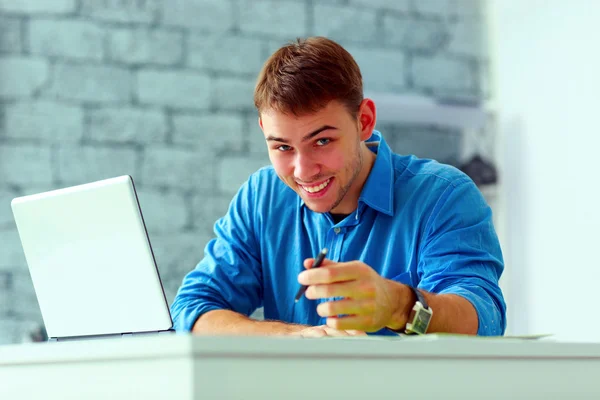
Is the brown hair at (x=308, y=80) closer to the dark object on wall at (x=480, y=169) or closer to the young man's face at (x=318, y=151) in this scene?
the young man's face at (x=318, y=151)

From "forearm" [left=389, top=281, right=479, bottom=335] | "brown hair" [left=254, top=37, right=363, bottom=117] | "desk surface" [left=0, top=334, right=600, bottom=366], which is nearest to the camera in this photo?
"desk surface" [left=0, top=334, right=600, bottom=366]

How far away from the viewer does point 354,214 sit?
1.78 m

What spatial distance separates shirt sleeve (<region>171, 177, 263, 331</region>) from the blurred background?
1113 millimetres

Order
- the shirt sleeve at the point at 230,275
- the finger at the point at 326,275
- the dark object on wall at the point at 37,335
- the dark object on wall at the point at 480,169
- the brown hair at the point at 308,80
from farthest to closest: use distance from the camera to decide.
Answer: the dark object on wall at the point at 480,169, the dark object on wall at the point at 37,335, the shirt sleeve at the point at 230,275, the brown hair at the point at 308,80, the finger at the point at 326,275

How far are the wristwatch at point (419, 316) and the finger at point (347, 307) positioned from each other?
16cm

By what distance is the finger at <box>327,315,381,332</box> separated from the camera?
1061 mm

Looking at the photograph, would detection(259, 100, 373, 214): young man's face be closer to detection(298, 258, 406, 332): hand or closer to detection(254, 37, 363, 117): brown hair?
detection(254, 37, 363, 117): brown hair

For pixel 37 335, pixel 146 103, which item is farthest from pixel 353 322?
pixel 146 103

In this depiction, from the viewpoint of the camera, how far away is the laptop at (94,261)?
127 centimetres

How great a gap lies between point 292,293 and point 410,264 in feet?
0.97

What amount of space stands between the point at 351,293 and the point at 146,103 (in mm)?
2219

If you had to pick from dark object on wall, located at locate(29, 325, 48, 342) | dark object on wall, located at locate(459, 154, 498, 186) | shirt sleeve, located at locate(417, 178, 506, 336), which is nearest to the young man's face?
shirt sleeve, located at locate(417, 178, 506, 336)

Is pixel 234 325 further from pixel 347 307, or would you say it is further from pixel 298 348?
pixel 298 348

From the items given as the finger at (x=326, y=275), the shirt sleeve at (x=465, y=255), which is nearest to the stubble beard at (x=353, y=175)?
the shirt sleeve at (x=465, y=255)
